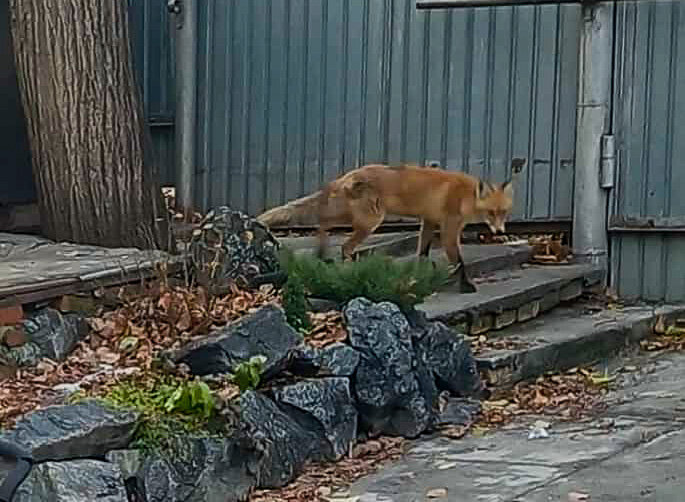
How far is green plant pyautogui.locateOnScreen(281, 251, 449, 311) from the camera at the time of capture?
21.9 ft

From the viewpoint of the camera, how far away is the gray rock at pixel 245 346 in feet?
19.0

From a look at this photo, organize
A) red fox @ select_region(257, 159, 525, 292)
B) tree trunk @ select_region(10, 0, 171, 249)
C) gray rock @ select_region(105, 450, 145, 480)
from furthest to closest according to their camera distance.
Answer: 1. red fox @ select_region(257, 159, 525, 292)
2. tree trunk @ select_region(10, 0, 171, 249)
3. gray rock @ select_region(105, 450, 145, 480)

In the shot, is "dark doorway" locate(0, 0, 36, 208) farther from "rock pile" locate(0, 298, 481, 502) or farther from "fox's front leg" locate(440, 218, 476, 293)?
"rock pile" locate(0, 298, 481, 502)

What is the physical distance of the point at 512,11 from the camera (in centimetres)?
912

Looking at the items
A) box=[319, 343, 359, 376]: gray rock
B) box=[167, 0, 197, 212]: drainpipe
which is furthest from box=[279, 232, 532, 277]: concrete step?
box=[319, 343, 359, 376]: gray rock

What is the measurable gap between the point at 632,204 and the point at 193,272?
3309 mm

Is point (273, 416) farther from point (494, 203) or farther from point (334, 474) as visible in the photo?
point (494, 203)

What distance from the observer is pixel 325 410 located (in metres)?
5.93

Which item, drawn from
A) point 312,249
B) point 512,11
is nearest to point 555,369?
point 312,249

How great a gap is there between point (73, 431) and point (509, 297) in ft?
11.8

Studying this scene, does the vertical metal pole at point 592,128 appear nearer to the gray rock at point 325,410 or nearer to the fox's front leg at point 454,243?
the fox's front leg at point 454,243

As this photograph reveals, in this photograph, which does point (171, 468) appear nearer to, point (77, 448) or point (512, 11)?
point (77, 448)

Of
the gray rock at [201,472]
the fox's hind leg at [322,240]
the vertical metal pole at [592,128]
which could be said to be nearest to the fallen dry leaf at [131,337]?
the gray rock at [201,472]

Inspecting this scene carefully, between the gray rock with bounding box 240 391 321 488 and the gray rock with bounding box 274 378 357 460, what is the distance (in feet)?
0.13
